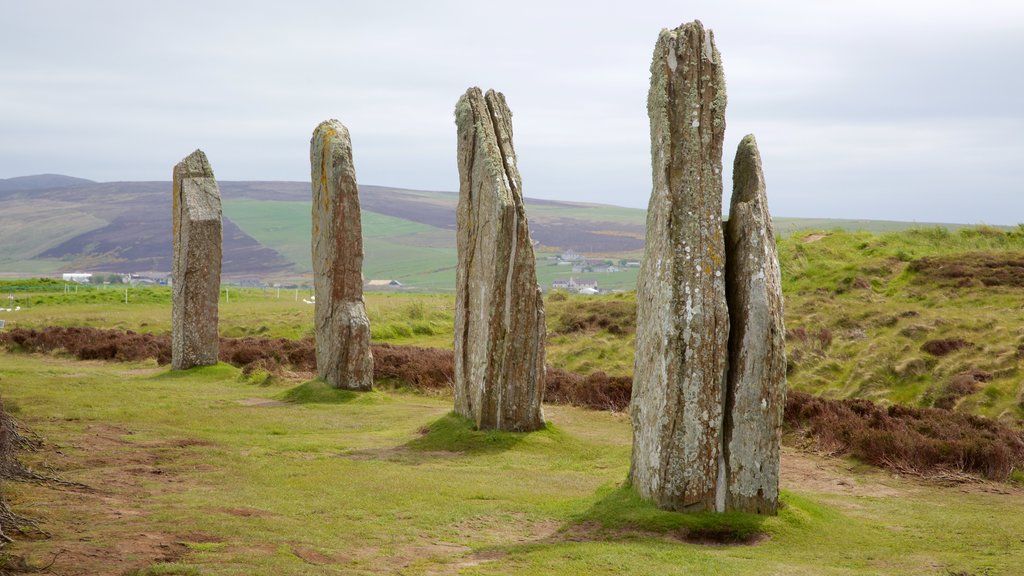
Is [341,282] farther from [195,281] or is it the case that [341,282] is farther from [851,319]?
[851,319]

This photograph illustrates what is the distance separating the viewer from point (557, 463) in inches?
606

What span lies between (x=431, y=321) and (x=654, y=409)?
25.6 metres

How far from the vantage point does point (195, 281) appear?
2548 cm

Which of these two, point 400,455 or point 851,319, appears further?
point 851,319

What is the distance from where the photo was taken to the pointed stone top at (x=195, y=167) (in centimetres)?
2647

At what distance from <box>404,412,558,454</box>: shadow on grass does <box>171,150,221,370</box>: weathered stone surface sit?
10495 millimetres

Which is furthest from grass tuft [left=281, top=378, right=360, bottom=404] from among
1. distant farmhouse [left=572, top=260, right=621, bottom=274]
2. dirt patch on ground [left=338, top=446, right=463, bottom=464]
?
distant farmhouse [left=572, top=260, right=621, bottom=274]

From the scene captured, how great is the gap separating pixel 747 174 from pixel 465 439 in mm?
6727

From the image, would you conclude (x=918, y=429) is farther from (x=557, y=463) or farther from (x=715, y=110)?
(x=715, y=110)

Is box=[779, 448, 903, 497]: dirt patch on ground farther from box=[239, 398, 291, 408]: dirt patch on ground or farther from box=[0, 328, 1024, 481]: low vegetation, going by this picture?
box=[239, 398, 291, 408]: dirt patch on ground

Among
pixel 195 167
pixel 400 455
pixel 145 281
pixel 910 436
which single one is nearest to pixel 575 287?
pixel 195 167

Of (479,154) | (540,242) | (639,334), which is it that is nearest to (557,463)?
(639,334)

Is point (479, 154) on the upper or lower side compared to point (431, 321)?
upper

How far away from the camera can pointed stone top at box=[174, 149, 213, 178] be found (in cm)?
2647
